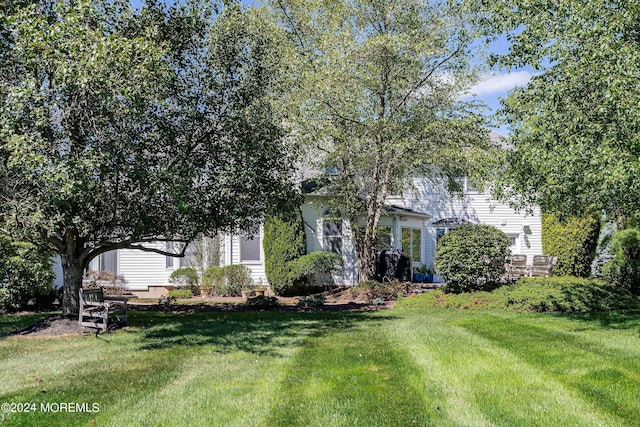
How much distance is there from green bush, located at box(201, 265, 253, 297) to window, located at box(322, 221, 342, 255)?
341cm

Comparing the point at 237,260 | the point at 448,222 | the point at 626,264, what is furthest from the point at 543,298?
the point at 237,260

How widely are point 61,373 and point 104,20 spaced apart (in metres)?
6.06

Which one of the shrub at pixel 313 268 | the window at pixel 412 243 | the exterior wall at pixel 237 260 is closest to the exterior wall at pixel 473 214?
the window at pixel 412 243

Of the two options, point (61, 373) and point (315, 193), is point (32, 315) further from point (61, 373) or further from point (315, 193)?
point (315, 193)

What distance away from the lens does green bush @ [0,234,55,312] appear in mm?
13836

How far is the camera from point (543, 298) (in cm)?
1388

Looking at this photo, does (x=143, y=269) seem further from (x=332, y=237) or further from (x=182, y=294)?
(x=332, y=237)

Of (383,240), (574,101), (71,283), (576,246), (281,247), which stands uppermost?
(574,101)

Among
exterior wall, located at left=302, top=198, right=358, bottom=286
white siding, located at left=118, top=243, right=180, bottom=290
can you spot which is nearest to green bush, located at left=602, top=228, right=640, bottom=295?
exterior wall, located at left=302, top=198, right=358, bottom=286

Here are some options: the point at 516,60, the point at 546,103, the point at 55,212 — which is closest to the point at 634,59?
the point at 546,103

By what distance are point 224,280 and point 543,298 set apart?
10.5 m

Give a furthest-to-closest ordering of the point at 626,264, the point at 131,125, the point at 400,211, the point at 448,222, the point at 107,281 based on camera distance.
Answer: the point at 448,222, the point at 400,211, the point at 107,281, the point at 626,264, the point at 131,125

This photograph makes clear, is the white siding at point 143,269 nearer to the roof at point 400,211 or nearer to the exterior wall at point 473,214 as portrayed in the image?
the roof at point 400,211

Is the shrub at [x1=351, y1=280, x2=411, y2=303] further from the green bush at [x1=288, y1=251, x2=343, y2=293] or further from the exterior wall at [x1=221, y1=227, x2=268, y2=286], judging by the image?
the exterior wall at [x1=221, y1=227, x2=268, y2=286]
